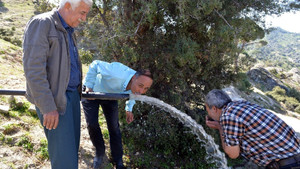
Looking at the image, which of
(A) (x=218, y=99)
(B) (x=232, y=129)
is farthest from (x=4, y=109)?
(B) (x=232, y=129)

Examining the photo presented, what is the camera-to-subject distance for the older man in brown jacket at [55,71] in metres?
1.72

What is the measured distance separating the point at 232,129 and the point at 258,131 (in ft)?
0.82

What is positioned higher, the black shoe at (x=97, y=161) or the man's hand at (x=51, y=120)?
the man's hand at (x=51, y=120)

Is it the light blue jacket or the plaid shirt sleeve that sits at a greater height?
the light blue jacket

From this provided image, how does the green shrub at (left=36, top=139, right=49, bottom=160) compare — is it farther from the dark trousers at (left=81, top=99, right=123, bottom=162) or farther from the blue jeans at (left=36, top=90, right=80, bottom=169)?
the blue jeans at (left=36, top=90, right=80, bottom=169)

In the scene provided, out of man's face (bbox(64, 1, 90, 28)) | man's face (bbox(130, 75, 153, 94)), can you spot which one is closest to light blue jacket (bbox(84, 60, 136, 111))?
man's face (bbox(130, 75, 153, 94))

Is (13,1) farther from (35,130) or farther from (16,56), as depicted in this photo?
(35,130)

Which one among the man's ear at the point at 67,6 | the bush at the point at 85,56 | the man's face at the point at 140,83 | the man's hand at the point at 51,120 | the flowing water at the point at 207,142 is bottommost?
the flowing water at the point at 207,142

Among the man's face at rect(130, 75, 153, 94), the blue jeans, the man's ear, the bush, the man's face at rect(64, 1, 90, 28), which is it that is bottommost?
the blue jeans

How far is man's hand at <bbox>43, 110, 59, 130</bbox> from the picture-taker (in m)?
1.81

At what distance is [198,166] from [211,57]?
2113 millimetres

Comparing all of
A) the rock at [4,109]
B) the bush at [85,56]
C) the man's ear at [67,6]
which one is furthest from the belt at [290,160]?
the rock at [4,109]

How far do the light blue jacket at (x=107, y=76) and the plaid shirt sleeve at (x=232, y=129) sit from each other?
49.7 inches

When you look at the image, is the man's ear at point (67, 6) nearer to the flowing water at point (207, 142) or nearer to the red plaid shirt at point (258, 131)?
the red plaid shirt at point (258, 131)
